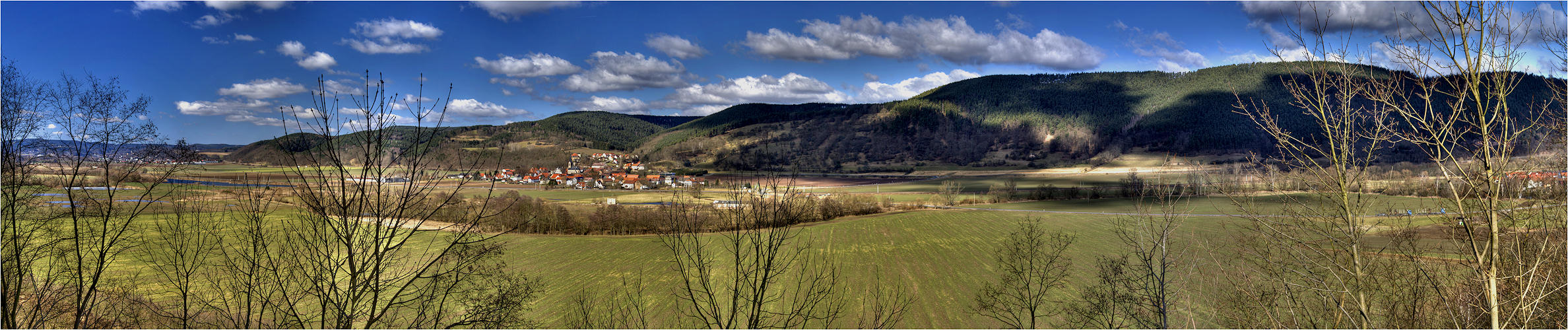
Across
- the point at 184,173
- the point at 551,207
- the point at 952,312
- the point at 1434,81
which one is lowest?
the point at 952,312

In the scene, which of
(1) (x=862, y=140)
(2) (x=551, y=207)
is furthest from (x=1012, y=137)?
(2) (x=551, y=207)

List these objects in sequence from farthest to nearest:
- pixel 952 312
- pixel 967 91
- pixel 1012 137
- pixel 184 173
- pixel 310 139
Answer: pixel 967 91 → pixel 1012 137 → pixel 952 312 → pixel 184 173 → pixel 310 139

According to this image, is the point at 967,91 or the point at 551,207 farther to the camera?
the point at 967,91

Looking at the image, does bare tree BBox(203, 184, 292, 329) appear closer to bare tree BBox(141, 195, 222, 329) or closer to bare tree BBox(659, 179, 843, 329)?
bare tree BBox(141, 195, 222, 329)

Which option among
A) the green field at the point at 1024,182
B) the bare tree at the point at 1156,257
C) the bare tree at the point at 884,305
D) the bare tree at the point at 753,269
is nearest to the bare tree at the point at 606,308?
the bare tree at the point at 753,269

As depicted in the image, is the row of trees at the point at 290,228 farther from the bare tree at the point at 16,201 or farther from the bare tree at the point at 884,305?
the bare tree at the point at 884,305

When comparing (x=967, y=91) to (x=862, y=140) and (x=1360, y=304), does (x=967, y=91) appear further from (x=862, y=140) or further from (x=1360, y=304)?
(x=1360, y=304)
